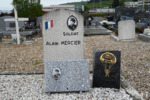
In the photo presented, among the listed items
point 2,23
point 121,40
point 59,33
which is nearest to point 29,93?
point 59,33

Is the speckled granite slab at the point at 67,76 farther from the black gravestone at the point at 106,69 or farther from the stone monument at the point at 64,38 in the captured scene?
the black gravestone at the point at 106,69

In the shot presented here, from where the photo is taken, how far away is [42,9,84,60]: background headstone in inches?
170

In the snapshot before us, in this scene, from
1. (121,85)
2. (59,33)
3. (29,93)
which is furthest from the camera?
(59,33)

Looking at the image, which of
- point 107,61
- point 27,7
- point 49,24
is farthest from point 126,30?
point 27,7

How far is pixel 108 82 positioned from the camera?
3.74m

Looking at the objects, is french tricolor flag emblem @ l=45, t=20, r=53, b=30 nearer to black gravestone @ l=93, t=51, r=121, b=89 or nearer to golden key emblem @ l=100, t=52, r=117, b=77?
black gravestone @ l=93, t=51, r=121, b=89

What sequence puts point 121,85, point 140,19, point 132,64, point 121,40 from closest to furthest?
point 121,85, point 132,64, point 121,40, point 140,19

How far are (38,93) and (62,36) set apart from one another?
1.52 meters

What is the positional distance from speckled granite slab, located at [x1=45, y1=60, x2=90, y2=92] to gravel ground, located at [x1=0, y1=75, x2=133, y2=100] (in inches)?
5.1

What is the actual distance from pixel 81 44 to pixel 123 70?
1601 millimetres

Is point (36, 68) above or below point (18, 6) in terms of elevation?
below

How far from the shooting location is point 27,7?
17.0 m

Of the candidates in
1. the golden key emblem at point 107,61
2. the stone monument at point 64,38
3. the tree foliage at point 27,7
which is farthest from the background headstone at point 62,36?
the tree foliage at point 27,7

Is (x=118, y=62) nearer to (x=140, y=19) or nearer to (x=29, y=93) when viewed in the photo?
(x=29, y=93)
